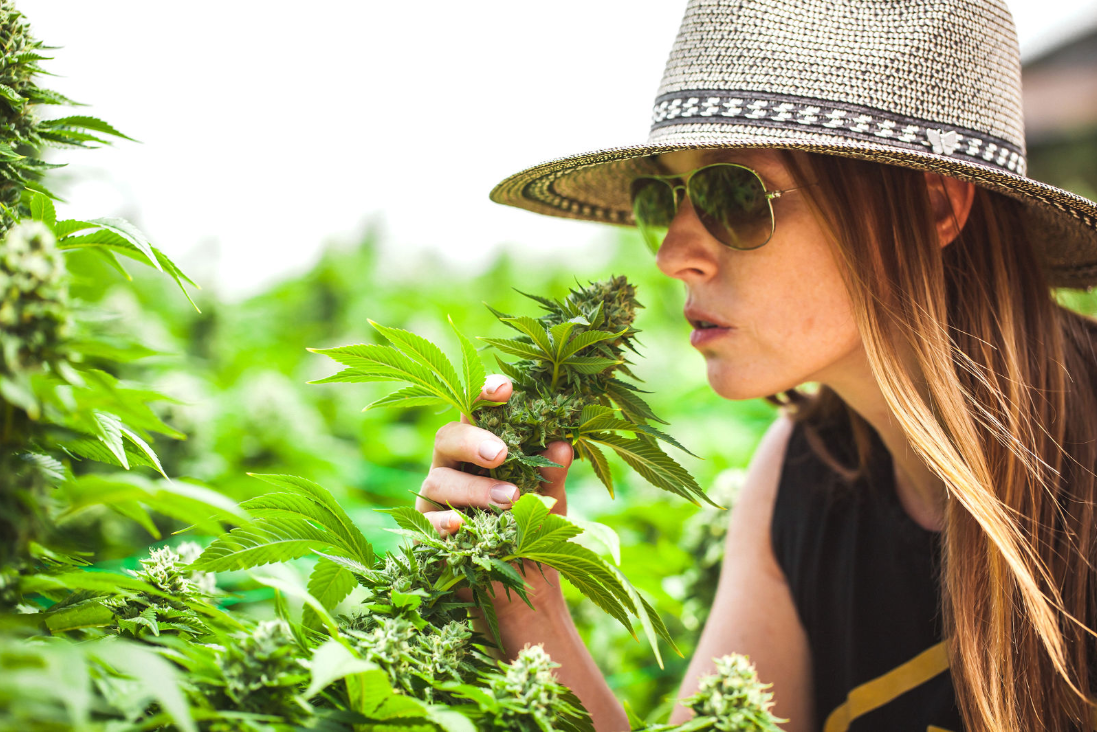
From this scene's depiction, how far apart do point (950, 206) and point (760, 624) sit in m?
1.15

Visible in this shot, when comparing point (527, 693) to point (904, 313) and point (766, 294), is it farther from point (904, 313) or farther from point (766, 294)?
Result: point (904, 313)

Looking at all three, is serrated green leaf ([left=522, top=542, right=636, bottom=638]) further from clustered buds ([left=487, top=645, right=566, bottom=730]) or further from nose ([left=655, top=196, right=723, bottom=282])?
nose ([left=655, top=196, right=723, bottom=282])

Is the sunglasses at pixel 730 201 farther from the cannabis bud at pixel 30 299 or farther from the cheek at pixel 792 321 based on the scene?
the cannabis bud at pixel 30 299

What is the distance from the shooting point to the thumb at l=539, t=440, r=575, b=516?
1.15 metres

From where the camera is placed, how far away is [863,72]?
51.7 inches

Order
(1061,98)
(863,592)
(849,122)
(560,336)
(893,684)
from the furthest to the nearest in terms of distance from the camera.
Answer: (1061,98) < (863,592) < (893,684) < (849,122) < (560,336)

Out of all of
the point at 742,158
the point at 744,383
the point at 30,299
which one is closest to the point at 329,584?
the point at 30,299

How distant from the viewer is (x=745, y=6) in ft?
4.58

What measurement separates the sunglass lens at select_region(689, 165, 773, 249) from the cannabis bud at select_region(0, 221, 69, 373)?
3.98 ft

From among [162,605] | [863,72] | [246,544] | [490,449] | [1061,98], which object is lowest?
[162,605]

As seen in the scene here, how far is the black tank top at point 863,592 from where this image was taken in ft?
5.41

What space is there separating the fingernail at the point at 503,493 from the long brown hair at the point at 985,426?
2.64ft

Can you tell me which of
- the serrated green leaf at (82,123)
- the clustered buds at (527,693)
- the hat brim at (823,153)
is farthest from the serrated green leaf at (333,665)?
the hat brim at (823,153)

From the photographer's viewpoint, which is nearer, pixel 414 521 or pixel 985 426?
pixel 414 521
